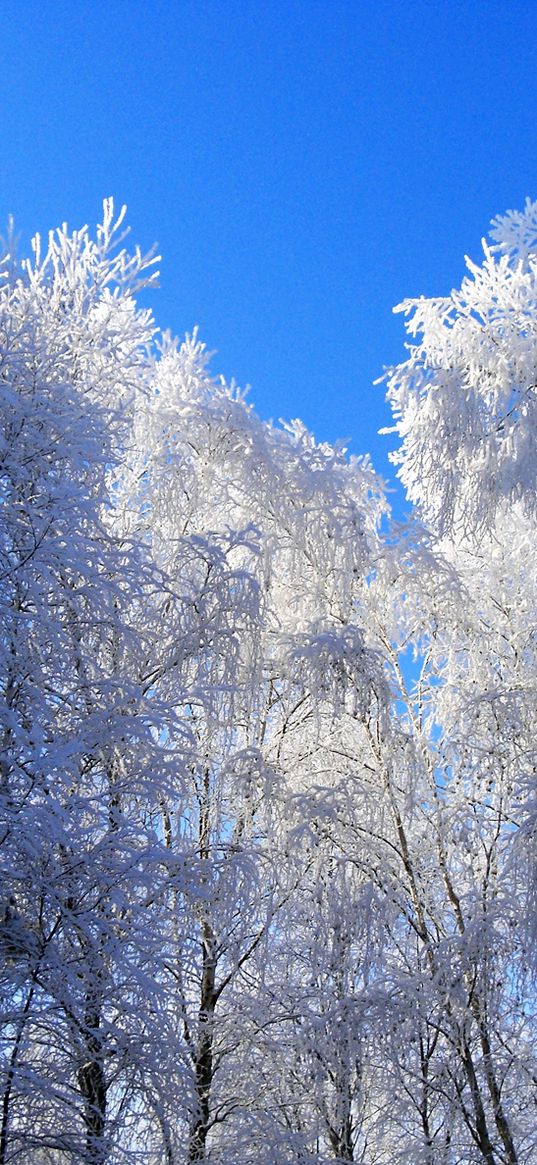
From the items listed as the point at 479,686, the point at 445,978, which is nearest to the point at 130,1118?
the point at 445,978

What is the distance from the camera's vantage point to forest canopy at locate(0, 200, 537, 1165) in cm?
570

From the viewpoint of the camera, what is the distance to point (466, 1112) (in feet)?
25.3

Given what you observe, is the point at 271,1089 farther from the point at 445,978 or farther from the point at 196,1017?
the point at 445,978

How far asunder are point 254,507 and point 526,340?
2.56 metres

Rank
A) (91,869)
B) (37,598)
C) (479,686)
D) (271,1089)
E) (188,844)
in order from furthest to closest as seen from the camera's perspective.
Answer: (479,686) → (271,1089) → (188,844) → (37,598) → (91,869)

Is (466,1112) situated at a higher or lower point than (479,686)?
lower

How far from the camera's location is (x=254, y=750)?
766 cm

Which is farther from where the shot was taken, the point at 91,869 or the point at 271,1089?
the point at 271,1089

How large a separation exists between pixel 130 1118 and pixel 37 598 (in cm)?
311

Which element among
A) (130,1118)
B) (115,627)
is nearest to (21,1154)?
(130,1118)

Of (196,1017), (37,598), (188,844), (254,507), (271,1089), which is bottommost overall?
(271,1089)

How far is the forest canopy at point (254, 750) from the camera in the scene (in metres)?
5.70

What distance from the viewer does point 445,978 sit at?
24.0 feet

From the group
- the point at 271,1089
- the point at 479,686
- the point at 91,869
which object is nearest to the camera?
the point at 91,869
